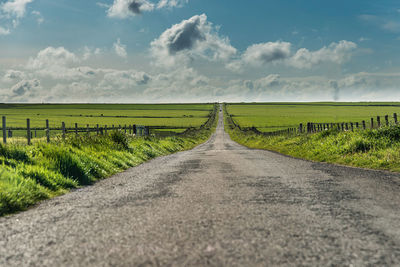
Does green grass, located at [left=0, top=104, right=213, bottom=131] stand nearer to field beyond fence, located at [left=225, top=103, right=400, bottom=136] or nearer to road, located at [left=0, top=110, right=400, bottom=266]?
field beyond fence, located at [left=225, top=103, right=400, bottom=136]

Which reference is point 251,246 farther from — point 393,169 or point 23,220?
point 393,169

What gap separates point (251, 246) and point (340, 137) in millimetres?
16014

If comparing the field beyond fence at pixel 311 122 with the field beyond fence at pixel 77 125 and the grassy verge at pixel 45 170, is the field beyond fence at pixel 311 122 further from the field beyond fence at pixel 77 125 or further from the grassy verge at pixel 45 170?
the field beyond fence at pixel 77 125

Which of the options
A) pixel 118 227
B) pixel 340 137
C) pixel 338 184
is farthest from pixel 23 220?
pixel 340 137

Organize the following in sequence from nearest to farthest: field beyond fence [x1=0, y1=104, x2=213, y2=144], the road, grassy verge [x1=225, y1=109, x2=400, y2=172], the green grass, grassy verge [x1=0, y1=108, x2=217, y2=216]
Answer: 1. the road
2. grassy verge [x1=0, y1=108, x2=217, y2=216]
3. grassy verge [x1=225, y1=109, x2=400, y2=172]
4. field beyond fence [x1=0, y1=104, x2=213, y2=144]
5. the green grass

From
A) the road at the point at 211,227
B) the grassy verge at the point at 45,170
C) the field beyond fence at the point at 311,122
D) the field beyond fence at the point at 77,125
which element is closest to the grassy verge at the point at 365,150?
the field beyond fence at the point at 311,122

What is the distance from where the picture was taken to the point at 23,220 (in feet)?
17.0

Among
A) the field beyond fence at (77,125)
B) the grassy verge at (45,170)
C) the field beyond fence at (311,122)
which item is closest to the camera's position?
the grassy verge at (45,170)

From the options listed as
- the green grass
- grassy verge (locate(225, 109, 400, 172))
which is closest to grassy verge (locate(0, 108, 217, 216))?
grassy verge (locate(225, 109, 400, 172))

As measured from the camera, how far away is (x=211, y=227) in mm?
4398

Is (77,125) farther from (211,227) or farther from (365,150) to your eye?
(211,227)

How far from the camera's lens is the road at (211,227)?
11.3 ft

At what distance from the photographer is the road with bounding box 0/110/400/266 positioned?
3443mm

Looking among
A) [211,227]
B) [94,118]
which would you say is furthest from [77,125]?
[94,118]
